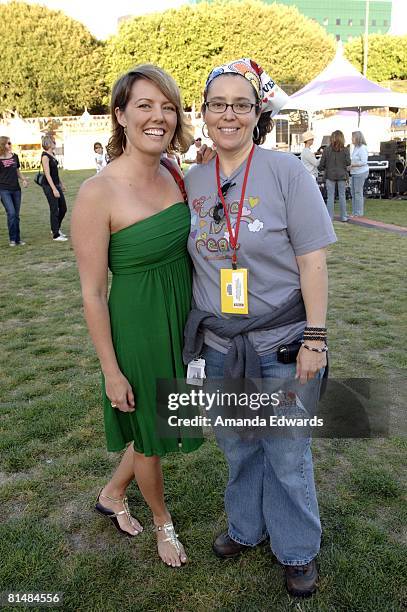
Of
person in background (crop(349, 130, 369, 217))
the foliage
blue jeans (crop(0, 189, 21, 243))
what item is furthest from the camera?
the foliage

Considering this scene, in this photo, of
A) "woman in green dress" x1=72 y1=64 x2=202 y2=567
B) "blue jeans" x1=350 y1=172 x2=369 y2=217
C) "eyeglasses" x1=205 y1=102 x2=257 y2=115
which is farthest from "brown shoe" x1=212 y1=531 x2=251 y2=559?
"blue jeans" x1=350 y1=172 x2=369 y2=217

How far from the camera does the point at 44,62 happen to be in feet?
133

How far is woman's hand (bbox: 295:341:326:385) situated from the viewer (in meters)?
1.85

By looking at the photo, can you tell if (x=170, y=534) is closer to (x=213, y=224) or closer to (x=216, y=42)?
(x=213, y=224)

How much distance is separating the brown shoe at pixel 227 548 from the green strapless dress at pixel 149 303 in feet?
1.80

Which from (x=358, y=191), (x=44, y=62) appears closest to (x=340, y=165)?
(x=358, y=191)

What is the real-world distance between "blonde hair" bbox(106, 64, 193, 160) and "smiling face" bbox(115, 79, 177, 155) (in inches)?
0.6

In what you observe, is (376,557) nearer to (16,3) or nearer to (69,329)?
(69,329)

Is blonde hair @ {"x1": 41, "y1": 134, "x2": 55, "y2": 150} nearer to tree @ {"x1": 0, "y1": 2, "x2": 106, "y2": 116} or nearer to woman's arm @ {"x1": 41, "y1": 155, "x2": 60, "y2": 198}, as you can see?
woman's arm @ {"x1": 41, "y1": 155, "x2": 60, "y2": 198}

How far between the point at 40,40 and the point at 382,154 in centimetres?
3571

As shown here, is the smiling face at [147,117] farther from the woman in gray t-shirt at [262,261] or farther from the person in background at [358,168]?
the person in background at [358,168]

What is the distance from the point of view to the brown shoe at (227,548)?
7.54ft

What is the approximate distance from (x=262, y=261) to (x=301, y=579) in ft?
4.09

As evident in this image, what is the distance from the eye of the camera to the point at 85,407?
11.9 feet
